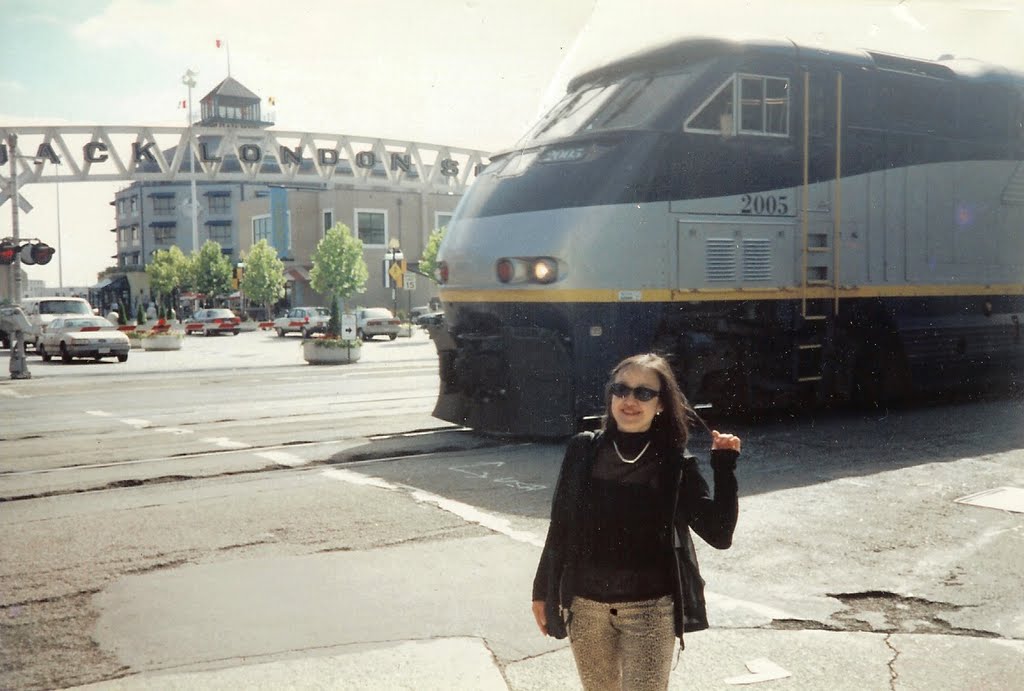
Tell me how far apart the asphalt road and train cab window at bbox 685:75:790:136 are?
126 inches

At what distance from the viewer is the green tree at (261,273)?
246ft

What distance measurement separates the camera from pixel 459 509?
7773mm

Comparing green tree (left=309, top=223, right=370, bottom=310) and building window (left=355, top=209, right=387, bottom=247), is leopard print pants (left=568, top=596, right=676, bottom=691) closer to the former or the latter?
green tree (left=309, top=223, right=370, bottom=310)

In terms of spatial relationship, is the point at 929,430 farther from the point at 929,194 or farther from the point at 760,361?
the point at 929,194

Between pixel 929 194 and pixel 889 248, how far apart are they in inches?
40.8

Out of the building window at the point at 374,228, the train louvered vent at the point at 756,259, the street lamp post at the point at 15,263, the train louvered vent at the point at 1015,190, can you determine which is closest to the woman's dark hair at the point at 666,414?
the train louvered vent at the point at 756,259

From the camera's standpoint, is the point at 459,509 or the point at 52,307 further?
the point at 52,307

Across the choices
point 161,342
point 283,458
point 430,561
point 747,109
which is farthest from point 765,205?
point 161,342

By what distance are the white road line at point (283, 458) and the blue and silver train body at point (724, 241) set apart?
5.74 ft

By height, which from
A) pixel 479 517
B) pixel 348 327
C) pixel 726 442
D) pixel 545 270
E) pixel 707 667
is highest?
pixel 545 270

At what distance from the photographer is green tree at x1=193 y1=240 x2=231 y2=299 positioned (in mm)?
→ 88562

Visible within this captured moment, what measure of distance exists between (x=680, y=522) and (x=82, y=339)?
28.5 m

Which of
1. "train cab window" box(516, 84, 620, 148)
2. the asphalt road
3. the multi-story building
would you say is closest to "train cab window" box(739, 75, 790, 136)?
"train cab window" box(516, 84, 620, 148)

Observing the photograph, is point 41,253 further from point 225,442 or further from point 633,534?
point 633,534
